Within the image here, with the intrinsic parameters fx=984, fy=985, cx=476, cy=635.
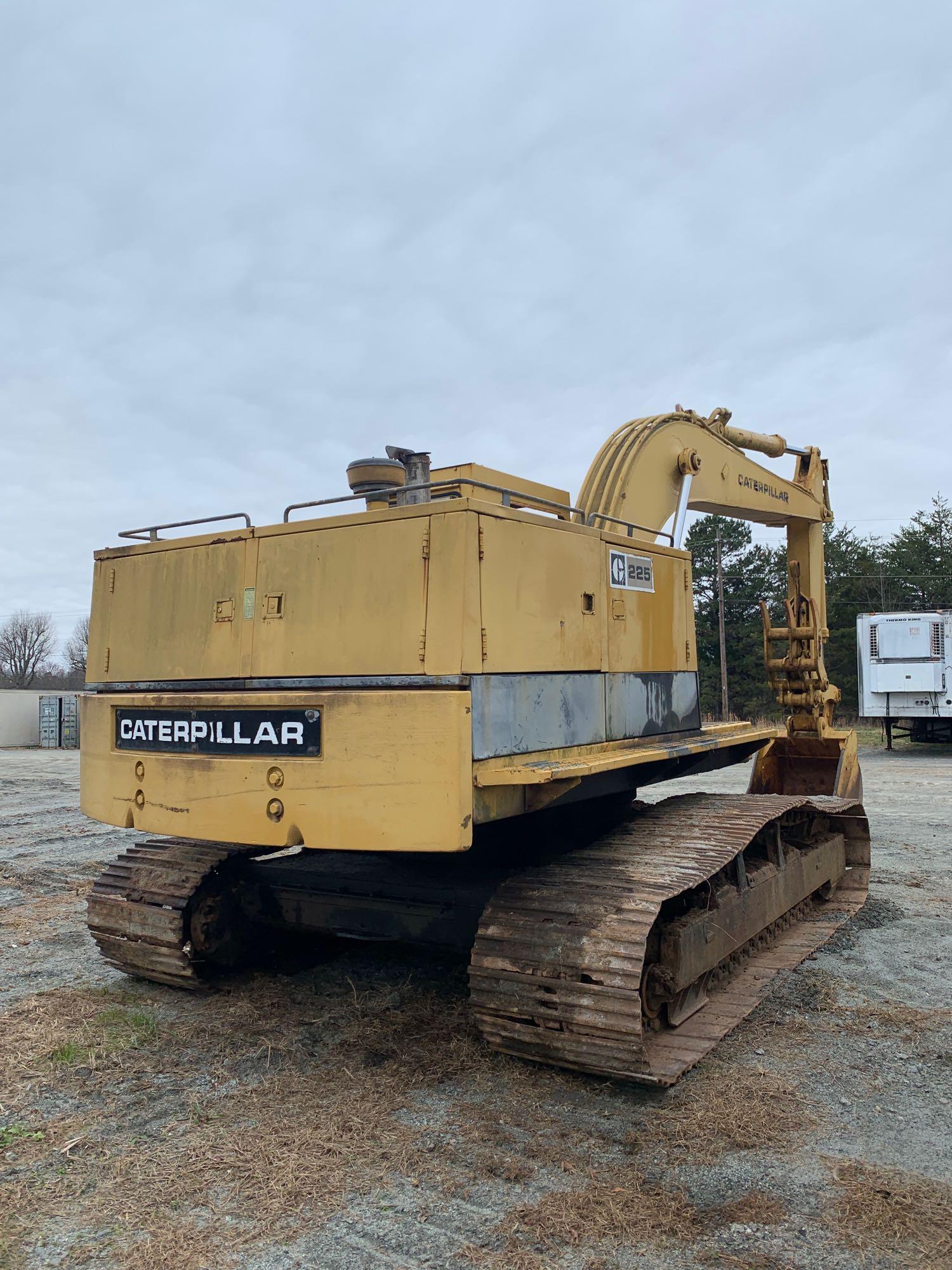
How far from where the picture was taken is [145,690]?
486 centimetres

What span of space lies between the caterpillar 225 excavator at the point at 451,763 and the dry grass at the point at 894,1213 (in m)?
0.87

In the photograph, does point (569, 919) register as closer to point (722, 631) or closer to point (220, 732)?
point (220, 732)

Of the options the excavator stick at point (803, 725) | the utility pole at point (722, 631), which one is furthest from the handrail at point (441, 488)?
the utility pole at point (722, 631)

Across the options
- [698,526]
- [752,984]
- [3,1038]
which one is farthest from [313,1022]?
[698,526]

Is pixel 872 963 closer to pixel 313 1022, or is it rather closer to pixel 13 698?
pixel 313 1022

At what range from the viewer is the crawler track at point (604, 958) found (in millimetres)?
3928

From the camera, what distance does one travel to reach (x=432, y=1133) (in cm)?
374

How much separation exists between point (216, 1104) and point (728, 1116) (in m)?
2.05

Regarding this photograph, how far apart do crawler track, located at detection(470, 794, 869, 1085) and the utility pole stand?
3200 centimetres

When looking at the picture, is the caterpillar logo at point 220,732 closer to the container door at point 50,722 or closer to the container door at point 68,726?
the container door at point 68,726

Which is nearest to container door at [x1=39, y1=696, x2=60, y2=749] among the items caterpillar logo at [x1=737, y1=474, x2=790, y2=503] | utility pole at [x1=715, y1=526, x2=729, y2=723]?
utility pole at [x1=715, y1=526, x2=729, y2=723]

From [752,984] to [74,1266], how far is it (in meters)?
3.60

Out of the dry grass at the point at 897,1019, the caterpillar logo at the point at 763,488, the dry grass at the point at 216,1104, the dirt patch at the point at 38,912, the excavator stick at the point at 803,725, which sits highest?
the caterpillar logo at the point at 763,488

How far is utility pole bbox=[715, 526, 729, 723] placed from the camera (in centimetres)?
3784
